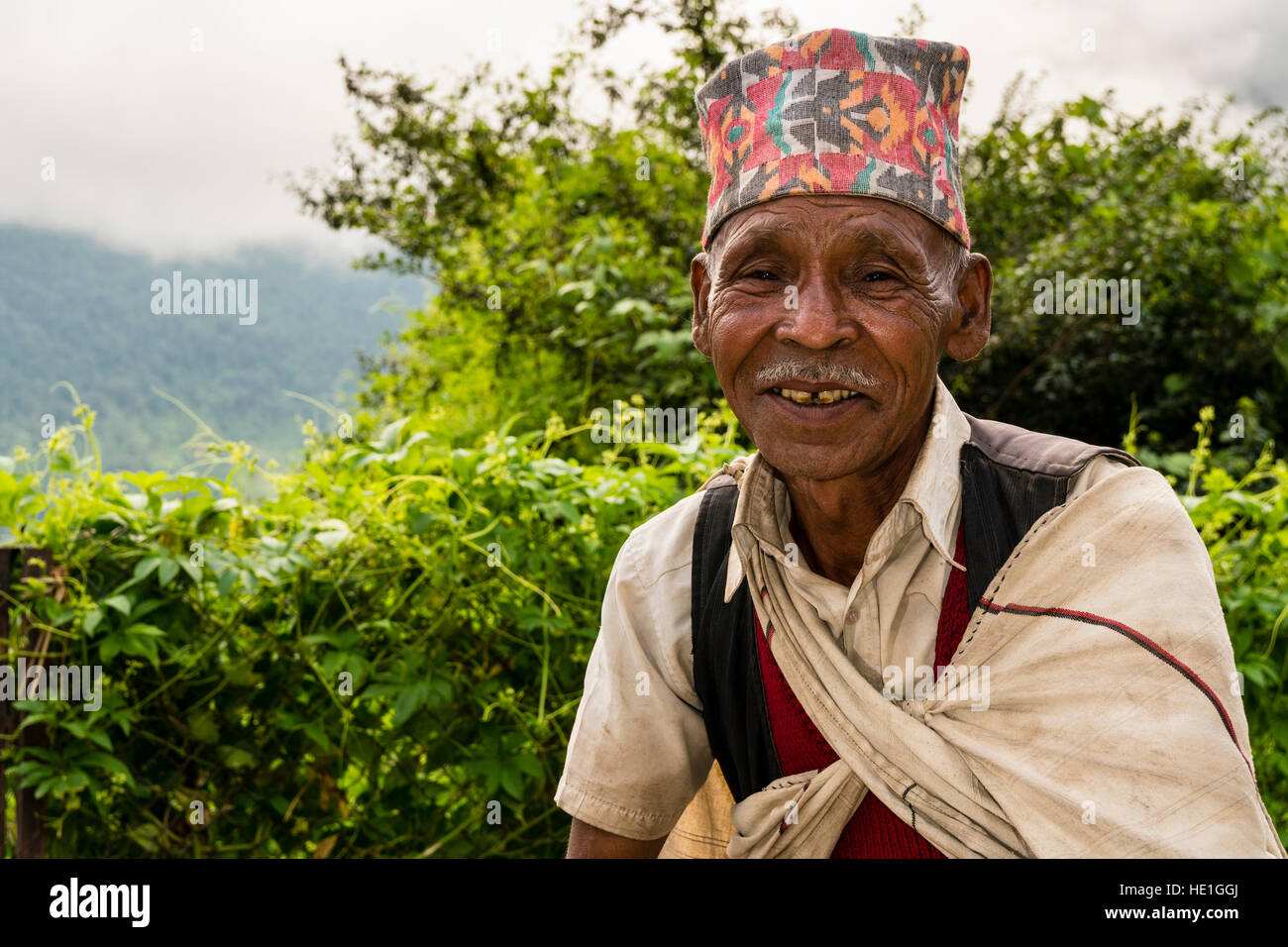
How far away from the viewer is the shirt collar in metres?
1.71

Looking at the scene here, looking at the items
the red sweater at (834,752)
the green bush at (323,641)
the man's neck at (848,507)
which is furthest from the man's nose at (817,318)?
the green bush at (323,641)

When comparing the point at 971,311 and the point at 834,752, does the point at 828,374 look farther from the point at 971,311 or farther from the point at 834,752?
the point at 834,752

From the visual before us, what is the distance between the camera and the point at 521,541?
9.14 ft

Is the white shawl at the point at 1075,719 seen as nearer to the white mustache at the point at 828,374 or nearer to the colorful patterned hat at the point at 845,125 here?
the white mustache at the point at 828,374

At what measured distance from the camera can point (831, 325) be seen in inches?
64.8

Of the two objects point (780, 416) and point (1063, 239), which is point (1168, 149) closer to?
point (1063, 239)

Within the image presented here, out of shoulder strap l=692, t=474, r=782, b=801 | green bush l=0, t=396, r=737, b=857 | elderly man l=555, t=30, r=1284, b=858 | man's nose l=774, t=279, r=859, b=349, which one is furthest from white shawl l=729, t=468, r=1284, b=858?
green bush l=0, t=396, r=737, b=857

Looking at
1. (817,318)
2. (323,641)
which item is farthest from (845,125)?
(323,641)

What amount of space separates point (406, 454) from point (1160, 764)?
1956mm

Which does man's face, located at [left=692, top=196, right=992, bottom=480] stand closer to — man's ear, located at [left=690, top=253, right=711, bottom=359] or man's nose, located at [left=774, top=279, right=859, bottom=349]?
man's nose, located at [left=774, top=279, right=859, bottom=349]

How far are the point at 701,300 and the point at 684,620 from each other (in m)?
0.60

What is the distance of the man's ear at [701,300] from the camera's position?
1955mm

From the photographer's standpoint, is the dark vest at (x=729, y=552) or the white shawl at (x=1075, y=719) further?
the dark vest at (x=729, y=552)

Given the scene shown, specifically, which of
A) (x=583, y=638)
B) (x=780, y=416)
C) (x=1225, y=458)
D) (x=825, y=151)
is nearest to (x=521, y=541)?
(x=583, y=638)
